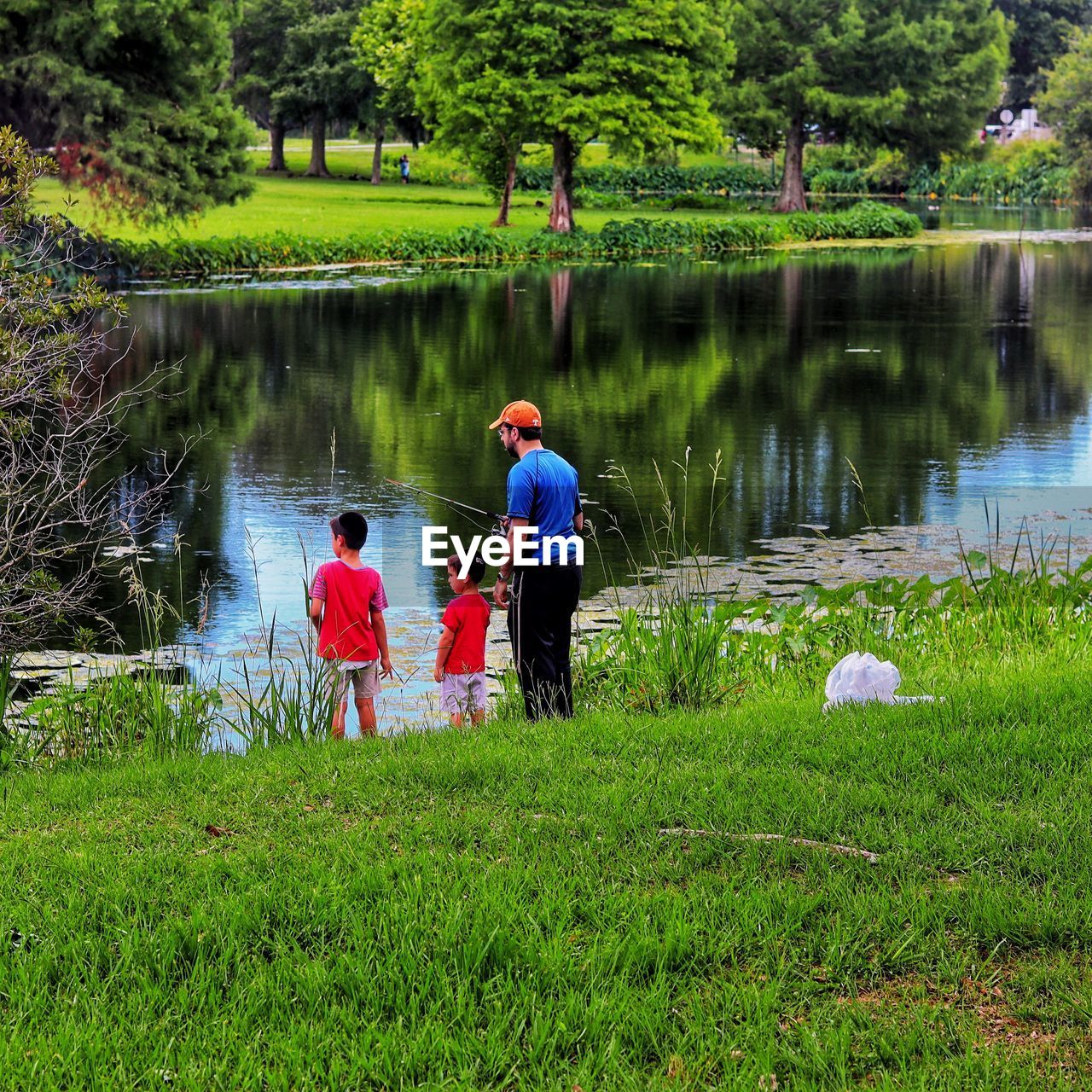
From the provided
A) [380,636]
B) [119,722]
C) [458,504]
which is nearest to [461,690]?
[380,636]

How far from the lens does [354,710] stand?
957 cm

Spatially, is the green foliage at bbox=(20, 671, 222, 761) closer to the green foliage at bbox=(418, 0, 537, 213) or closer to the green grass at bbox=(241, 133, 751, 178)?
the green foliage at bbox=(418, 0, 537, 213)

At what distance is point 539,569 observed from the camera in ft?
27.4

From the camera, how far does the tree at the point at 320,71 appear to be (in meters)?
79.1

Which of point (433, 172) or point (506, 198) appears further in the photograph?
point (433, 172)

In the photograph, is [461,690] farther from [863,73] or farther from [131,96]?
[863,73]

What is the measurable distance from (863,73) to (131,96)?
41.6 meters

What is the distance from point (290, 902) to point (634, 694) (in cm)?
380

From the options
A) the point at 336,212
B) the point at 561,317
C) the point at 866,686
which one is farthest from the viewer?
the point at 336,212

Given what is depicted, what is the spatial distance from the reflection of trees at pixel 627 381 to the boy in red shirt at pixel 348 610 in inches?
171

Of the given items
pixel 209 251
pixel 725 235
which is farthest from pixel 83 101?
pixel 725 235

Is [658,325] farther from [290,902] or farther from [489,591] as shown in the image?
[290,902]

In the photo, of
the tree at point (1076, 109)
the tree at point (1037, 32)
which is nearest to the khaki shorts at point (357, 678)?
the tree at point (1076, 109)

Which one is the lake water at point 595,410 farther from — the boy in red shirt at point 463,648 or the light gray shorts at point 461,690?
the light gray shorts at point 461,690
